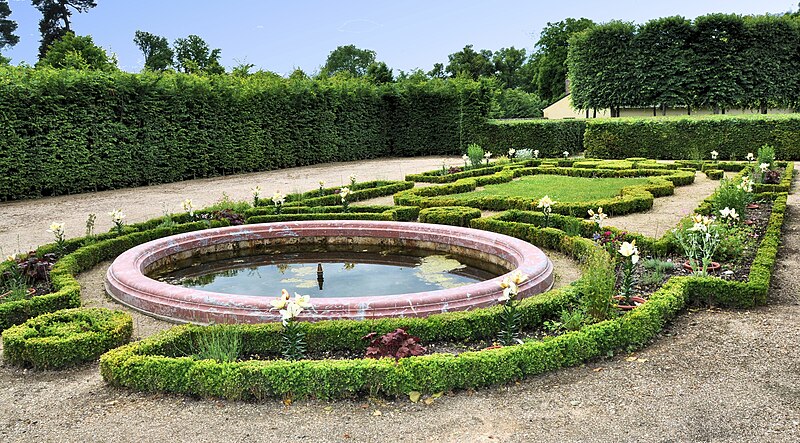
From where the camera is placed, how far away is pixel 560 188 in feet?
48.7

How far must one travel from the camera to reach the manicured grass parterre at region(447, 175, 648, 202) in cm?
1351

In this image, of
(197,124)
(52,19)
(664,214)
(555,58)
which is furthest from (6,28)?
(664,214)

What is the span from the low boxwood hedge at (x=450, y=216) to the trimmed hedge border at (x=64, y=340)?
621 cm

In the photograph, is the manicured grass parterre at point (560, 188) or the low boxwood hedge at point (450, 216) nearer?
the low boxwood hedge at point (450, 216)

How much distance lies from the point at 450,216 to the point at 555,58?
53.1 meters

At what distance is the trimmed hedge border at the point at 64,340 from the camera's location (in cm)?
525

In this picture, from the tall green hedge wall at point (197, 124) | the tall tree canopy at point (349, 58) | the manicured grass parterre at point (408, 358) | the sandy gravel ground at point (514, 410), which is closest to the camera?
the sandy gravel ground at point (514, 410)

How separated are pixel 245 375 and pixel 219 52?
160 feet

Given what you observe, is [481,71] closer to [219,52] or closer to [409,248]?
[219,52]

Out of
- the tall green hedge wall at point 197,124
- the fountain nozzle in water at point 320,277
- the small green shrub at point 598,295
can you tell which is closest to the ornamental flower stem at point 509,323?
the small green shrub at point 598,295

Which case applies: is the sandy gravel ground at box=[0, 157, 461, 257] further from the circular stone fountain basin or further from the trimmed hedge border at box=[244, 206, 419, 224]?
the circular stone fountain basin

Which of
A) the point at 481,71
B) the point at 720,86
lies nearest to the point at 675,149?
the point at 720,86

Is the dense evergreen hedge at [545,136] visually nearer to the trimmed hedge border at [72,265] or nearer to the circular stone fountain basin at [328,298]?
the circular stone fountain basin at [328,298]

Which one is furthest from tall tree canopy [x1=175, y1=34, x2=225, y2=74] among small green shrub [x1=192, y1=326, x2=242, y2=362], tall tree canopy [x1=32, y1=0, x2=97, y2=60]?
small green shrub [x1=192, y1=326, x2=242, y2=362]
